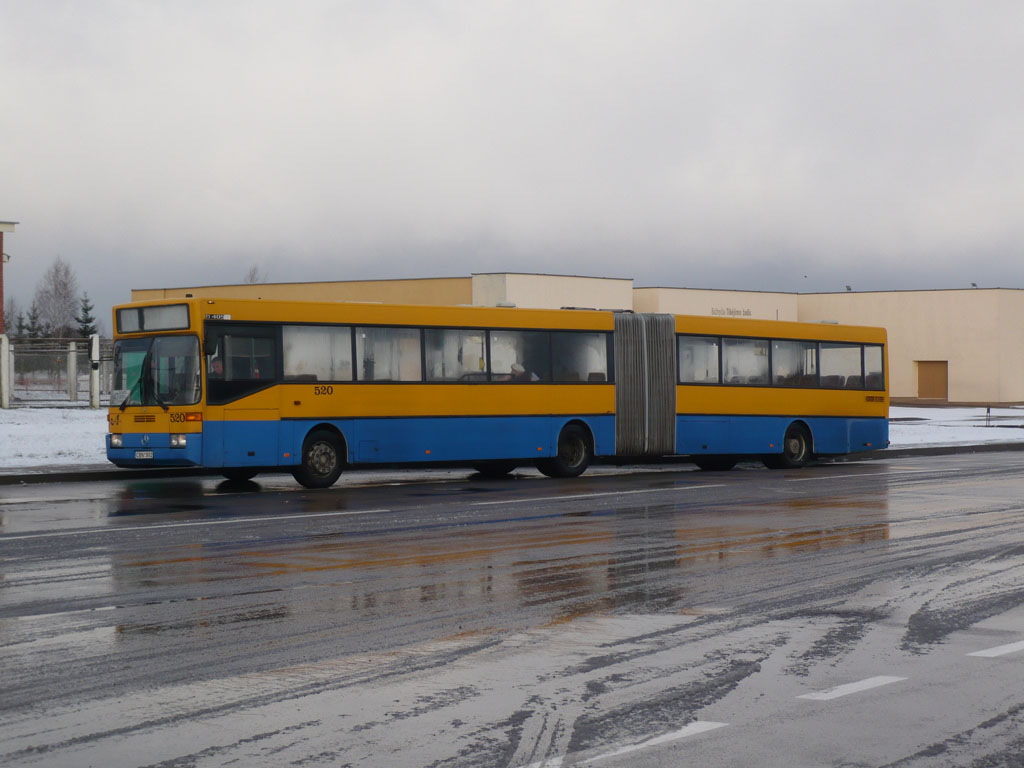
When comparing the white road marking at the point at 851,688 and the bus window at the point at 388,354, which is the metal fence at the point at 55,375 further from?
the white road marking at the point at 851,688

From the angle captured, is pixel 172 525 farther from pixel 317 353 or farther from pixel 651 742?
pixel 651 742

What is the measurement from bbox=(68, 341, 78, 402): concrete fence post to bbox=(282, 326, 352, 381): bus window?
22.9 meters

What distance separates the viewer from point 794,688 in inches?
271

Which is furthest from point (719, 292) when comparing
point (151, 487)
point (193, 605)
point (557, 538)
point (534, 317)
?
point (193, 605)

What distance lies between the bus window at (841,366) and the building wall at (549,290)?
3789 cm

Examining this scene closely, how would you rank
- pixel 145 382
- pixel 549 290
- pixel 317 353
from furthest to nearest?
pixel 549 290, pixel 317 353, pixel 145 382

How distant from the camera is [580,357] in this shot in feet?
83.2

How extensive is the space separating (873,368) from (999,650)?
23.1 m

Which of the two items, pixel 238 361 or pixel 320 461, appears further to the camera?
pixel 320 461

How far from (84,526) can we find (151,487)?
22.0 feet

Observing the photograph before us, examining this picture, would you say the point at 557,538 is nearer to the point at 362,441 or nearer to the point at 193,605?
the point at 193,605

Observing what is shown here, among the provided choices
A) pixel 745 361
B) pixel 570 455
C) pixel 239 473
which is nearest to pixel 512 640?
pixel 239 473

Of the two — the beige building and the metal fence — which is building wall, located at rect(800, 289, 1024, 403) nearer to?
the beige building

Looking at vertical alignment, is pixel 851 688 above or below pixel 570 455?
below
